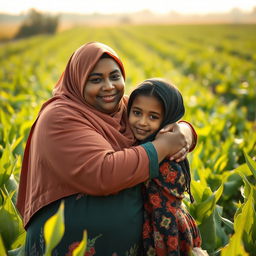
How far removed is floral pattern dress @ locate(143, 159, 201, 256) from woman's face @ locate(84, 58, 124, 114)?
415 millimetres

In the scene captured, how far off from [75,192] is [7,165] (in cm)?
98

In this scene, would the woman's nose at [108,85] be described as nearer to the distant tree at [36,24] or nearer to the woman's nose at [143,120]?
the woman's nose at [143,120]

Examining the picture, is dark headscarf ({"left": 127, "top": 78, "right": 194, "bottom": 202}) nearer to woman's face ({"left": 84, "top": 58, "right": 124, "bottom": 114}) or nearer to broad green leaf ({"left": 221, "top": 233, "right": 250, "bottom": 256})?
woman's face ({"left": 84, "top": 58, "right": 124, "bottom": 114})

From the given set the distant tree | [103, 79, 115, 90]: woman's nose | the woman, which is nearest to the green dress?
the woman

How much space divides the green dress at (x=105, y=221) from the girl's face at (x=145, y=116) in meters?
0.17

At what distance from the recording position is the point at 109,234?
1.78 meters

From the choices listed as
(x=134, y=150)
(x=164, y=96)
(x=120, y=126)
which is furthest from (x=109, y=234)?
(x=164, y=96)

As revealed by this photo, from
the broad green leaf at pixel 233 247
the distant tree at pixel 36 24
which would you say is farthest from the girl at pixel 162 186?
the distant tree at pixel 36 24

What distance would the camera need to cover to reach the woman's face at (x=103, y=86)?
6.39ft

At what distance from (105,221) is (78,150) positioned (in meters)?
0.34

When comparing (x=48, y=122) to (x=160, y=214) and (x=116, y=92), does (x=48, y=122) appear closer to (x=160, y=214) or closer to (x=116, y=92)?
(x=116, y=92)

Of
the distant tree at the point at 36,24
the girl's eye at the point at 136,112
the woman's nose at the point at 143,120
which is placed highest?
the girl's eye at the point at 136,112

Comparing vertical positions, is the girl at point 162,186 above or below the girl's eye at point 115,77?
below

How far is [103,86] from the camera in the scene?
1.95 meters
